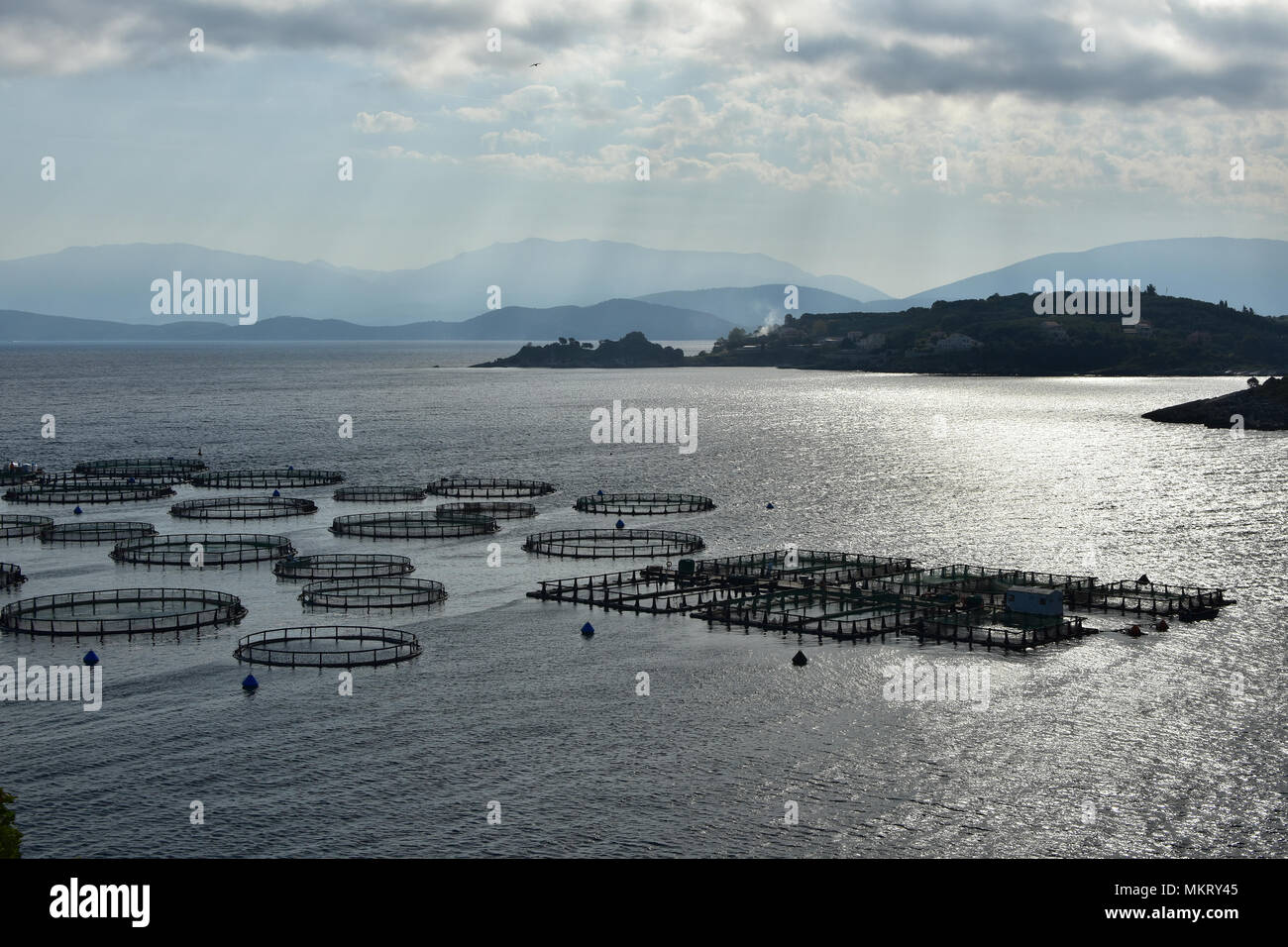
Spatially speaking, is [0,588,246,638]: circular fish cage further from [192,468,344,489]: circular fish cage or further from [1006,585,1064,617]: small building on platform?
[192,468,344,489]: circular fish cage

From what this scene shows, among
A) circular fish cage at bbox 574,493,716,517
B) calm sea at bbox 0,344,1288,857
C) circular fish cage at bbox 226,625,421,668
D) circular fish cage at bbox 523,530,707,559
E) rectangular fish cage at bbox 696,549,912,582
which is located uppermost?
circular fish cage at bbox 574,493,716,517

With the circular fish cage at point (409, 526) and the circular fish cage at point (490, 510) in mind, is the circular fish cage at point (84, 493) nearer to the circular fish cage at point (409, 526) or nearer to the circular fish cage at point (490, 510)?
the circular fish cage at point (409, 526)

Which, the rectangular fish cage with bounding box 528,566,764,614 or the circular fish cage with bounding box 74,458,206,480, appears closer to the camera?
the rectangular fish cage with bounding box 528,566,764,614

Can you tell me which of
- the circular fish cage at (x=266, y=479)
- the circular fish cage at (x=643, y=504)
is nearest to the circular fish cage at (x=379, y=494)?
the circular fish cage at (x=266, y=479)

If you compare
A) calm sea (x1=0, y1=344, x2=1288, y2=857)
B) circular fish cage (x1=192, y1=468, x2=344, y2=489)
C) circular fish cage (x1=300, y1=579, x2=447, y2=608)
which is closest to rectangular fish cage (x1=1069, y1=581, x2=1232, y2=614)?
calm sea (x1=0, y1=344, x2=1288, y2=857)

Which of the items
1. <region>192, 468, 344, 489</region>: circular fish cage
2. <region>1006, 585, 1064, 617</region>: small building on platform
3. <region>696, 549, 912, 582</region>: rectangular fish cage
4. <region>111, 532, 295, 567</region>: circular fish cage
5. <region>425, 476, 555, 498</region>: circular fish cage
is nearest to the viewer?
<region>1006, 585, 1064, 617</region>: small building on platform
